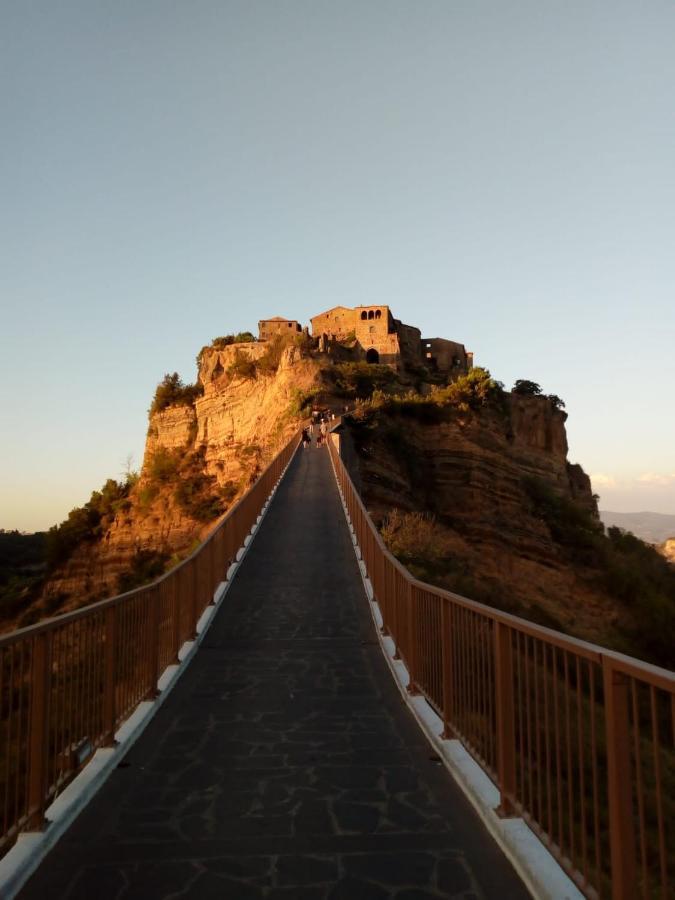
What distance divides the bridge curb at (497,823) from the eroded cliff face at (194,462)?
103ft

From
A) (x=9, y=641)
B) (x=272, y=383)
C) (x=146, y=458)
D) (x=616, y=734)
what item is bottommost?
(x=616, y=734)

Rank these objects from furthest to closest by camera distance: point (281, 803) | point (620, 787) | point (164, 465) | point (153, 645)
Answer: point (164, 465) → point (153, 645) → point (281, 803) → point (620, 787)

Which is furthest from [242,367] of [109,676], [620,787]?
[620,787]

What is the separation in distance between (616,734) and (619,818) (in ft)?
1.07

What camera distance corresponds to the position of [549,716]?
5.30m

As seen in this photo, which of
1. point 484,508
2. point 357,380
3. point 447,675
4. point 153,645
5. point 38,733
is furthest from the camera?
point 357,380

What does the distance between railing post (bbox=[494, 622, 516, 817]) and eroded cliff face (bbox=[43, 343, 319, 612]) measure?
109 ft

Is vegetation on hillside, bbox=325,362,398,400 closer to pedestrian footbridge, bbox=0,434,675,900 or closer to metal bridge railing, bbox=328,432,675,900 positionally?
metal bridge railing, bbox=328,432,675,900

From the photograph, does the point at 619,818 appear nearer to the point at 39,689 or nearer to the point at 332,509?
the point at 39,689

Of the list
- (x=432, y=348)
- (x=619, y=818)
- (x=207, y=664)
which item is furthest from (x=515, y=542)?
(x=432, y=348)

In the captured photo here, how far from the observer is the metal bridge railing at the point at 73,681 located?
3.98m

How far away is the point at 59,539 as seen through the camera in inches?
2002

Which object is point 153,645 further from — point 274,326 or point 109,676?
point 274,326

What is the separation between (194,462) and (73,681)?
49.3 metres
